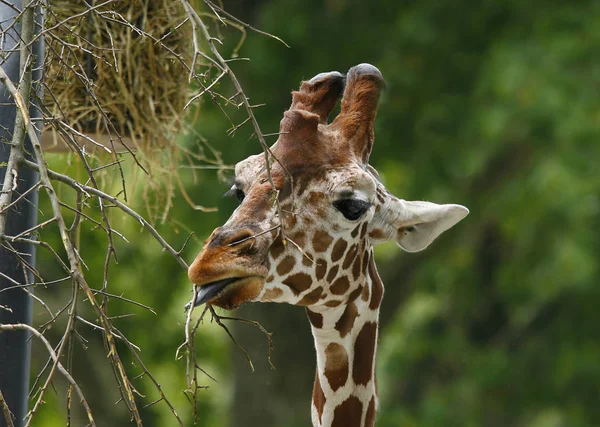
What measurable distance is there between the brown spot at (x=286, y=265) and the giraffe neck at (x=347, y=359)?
0.90ft

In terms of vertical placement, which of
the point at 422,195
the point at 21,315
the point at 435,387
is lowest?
the point at 435,387

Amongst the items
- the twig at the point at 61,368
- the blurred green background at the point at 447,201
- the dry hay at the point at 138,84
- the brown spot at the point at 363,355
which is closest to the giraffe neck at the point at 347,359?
the brown spot at the point at 363,355

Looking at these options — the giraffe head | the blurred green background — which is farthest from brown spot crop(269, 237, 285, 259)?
the blurred green background

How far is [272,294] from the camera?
282cm

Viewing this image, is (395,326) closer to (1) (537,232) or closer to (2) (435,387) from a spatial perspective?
(2) (435,387)

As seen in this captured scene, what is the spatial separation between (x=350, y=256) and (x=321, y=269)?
11 cm

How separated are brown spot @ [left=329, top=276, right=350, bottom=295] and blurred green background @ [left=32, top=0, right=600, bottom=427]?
13.6ft

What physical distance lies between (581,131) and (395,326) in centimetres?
356

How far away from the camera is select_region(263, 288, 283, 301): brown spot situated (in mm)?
2801

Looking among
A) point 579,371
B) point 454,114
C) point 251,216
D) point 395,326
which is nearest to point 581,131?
point 454,114

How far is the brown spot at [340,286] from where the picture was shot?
300 cm

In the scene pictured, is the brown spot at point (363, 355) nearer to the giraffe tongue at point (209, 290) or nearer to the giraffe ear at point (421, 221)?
the giraffe ear at point (421, 221)

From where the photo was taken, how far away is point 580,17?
28.0 ft

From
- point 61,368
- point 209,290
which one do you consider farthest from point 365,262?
point 61,368
